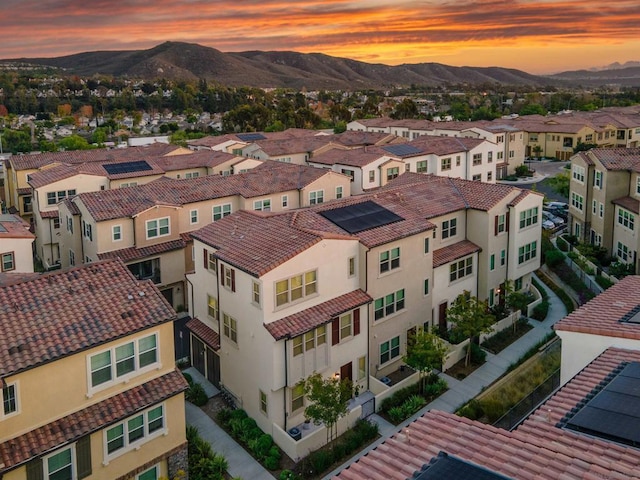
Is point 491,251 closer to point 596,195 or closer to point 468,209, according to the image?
point 468,209

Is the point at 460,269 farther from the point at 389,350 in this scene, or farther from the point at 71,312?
the point at 71,312

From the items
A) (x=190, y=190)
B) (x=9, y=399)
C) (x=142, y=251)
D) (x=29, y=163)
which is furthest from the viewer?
(x=29, y=163)

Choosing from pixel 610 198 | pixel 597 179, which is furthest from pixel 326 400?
pixel 597 179

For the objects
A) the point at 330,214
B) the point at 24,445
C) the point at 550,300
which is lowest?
the point at 550,300

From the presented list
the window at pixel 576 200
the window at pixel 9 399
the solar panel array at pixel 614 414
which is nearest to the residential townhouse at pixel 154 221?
the window at pixel 9 399

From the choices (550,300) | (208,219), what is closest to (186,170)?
(208,219)
